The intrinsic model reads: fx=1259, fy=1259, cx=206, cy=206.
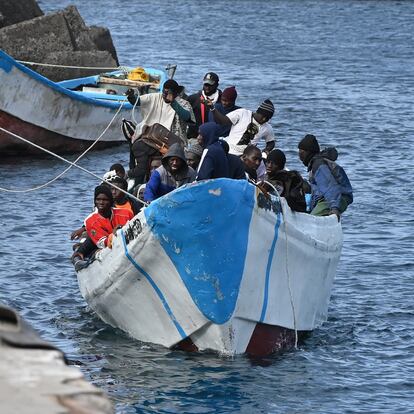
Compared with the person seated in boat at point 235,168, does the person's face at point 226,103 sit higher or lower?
higher

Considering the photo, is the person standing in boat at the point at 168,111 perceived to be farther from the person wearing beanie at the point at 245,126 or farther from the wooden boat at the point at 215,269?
the wooden boat at the point at 215,269

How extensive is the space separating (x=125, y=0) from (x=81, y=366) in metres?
59.1

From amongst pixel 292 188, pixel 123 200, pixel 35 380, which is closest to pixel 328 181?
pixel 292 188

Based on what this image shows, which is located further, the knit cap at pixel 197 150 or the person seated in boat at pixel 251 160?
the person seated in boat at pixel 251 160

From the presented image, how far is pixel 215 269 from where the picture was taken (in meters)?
11.4

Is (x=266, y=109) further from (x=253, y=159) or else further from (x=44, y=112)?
(x=44, y=112)

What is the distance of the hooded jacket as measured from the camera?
1336cm

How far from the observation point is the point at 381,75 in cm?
3869

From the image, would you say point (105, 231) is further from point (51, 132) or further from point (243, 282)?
point (51, 132)

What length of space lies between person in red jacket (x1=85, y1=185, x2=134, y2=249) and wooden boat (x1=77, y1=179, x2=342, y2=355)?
40cm

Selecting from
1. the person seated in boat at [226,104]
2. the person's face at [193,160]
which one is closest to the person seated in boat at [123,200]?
the person's face at [193,160]

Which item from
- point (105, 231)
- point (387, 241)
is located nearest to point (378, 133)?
point (387, 241)

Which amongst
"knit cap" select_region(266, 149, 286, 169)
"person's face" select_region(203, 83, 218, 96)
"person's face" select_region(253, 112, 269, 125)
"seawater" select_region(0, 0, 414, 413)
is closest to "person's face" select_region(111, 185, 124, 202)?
"seawater" select_region(0, 0, 414, 413)

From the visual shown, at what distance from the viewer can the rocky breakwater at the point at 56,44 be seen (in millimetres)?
29469
